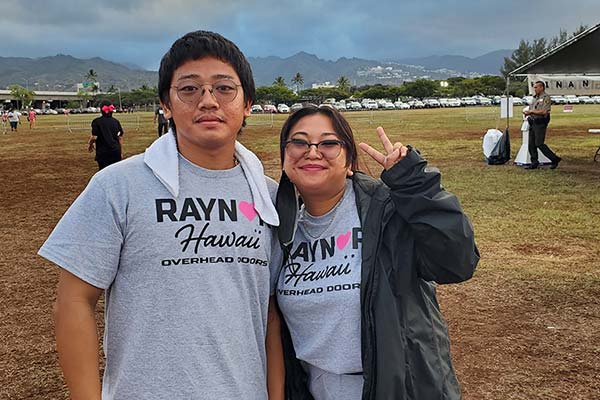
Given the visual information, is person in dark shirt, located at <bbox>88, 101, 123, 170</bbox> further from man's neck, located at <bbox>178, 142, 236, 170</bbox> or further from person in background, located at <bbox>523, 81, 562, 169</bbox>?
man's neck, located at <bbox>178, 142, 236, 170</bbox>

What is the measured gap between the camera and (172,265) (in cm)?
143

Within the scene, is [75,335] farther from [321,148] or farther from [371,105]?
[371,105]

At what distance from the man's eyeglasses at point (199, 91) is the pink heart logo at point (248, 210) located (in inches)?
11.8

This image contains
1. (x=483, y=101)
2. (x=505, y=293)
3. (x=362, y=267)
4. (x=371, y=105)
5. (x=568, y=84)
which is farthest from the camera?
(x=371, y=105)

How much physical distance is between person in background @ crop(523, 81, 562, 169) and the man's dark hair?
40.7 feet

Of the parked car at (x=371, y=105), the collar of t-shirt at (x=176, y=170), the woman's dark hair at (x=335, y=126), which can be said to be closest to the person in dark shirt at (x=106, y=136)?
the woman's dark hair at (x=335, y=126)

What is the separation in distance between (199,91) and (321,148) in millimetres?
467

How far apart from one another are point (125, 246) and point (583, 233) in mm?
6989

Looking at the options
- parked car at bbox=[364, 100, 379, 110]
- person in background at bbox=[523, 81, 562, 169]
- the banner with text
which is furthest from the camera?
parked car at bbox=[364, 100, 379, 110]

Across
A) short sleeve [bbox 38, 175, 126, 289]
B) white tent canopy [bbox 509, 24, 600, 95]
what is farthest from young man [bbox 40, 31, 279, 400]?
white tent canopy [bbox 509, 24, 600, 95]

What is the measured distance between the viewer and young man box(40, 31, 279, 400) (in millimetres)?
1414

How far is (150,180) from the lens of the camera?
1.47 m

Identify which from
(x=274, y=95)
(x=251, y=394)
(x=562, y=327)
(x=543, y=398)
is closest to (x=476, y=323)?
(x=562, y=327)

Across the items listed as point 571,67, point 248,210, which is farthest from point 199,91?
point 571,67
